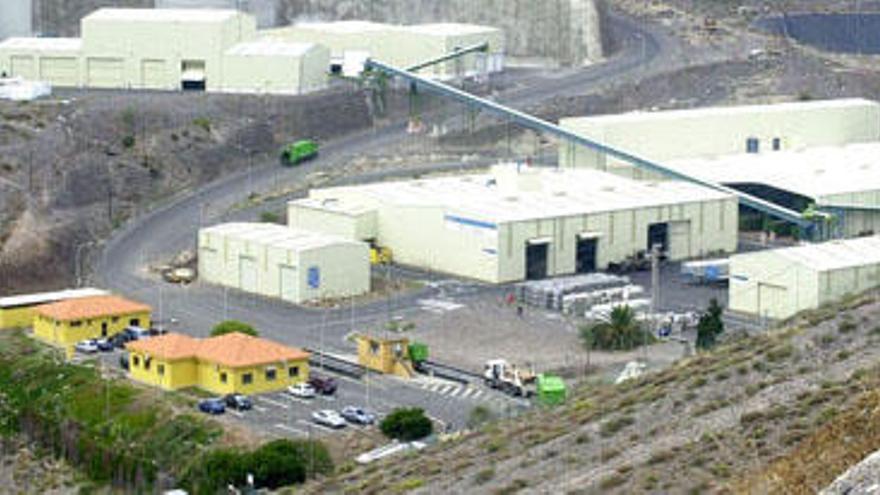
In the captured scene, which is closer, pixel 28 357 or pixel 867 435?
pixel 867 435

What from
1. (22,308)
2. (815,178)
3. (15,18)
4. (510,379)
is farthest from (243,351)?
(15,18)

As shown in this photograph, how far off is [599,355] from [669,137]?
14781 mm

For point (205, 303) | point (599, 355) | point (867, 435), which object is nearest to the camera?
point (867, 435)

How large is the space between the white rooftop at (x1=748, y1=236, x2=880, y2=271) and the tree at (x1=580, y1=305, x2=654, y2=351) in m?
3.09

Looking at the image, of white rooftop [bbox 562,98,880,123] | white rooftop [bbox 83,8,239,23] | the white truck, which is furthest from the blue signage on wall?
white rooftop [bbox 83,8,239,23]

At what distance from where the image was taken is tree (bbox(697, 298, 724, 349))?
30.1m

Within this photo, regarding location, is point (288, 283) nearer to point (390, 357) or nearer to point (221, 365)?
point (390, 357)

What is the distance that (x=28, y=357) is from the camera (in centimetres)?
3141

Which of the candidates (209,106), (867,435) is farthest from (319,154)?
(867,435)

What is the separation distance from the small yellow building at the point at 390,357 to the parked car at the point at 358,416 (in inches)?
92.8

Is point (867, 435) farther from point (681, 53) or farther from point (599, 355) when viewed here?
point (681, 53)

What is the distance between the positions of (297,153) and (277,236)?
898 cm

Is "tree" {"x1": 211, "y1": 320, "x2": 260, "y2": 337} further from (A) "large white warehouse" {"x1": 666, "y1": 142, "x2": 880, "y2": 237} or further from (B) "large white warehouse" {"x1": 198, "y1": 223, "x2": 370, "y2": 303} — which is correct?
(A) "large white warehouse" {"x1": 666, "y1": 142, "x2": 880, "y2": 237}

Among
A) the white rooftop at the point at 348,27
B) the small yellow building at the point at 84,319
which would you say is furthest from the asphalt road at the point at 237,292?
the white rooftop at the point at 348,27
